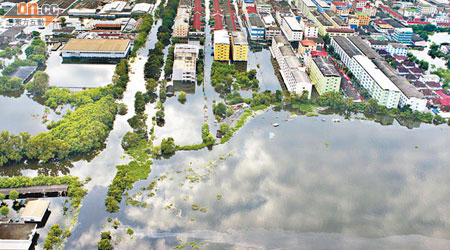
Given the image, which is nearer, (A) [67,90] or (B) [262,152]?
(B) [262,152]

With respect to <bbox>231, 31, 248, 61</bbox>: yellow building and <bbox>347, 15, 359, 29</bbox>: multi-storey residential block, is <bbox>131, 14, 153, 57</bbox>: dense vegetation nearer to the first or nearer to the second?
<bbox>231, 31, 248, 61</bbox>: yellow building

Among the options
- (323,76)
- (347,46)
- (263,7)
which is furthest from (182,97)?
(263,7)

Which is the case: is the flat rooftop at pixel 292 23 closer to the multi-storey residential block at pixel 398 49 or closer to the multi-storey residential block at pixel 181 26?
the multi-storey residential block at pixel 398 49

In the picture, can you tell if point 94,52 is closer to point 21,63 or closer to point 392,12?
point 21,63

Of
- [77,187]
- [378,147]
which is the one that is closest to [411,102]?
[378,147]

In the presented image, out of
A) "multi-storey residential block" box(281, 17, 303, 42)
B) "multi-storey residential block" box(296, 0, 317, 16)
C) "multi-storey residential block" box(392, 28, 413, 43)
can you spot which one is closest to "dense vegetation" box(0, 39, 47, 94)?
"multi-storey residential block" box(281, 17, 303, 42)

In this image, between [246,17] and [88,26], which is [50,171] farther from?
[246,17]

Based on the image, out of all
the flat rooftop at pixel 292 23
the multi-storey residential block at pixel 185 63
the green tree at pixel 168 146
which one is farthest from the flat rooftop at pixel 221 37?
the green tree at pixel 168 146
